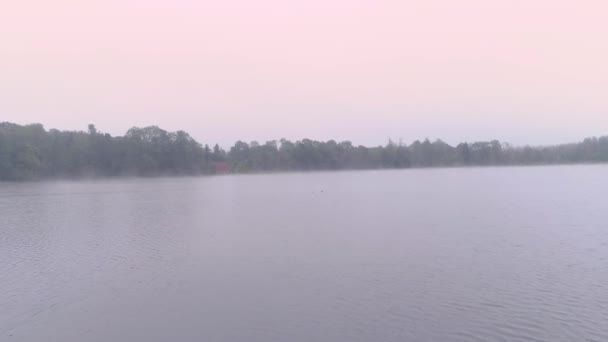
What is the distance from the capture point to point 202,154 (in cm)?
10638

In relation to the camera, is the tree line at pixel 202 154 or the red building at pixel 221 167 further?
the red building at pixel 221 167

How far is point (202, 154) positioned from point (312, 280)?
97237 millimetres

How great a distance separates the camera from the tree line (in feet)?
255

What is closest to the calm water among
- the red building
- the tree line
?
the tree line

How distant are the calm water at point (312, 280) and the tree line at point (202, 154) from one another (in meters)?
61.8

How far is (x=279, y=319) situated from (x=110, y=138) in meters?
88.8

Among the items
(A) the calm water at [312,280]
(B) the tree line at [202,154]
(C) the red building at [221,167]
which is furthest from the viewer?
(C) the red building at [221,167]

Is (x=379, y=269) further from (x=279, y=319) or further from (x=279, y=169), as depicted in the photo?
(x=279, y=169)

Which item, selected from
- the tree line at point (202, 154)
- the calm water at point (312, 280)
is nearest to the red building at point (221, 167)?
the tree line at point (202, 154)

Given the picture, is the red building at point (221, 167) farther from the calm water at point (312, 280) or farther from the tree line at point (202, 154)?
the calm water at point (312, 280)

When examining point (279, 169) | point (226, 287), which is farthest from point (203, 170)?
point (226, 287)

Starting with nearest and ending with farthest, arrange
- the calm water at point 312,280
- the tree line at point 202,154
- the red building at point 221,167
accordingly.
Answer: the calm water at point 312,280, the tree line at point 202,154, the red building at point 221,167

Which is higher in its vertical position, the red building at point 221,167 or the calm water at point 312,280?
the red building at point 221,167

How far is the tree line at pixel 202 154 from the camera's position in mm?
77875
